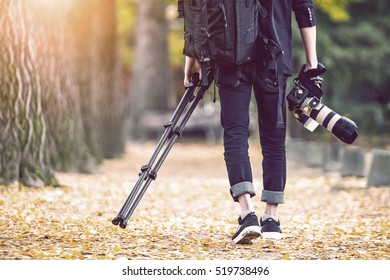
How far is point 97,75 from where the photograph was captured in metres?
16.3

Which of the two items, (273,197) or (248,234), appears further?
(273,197)

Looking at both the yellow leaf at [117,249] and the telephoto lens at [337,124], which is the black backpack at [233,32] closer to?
the telephoto lens at [337,124]

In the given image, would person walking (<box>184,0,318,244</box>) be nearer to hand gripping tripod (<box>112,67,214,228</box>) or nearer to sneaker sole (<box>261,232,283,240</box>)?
sneaker sole (<box>261,232,283,240</box>)

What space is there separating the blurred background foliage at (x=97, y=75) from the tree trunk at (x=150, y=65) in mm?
28

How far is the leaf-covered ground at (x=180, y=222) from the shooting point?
5.49 metres

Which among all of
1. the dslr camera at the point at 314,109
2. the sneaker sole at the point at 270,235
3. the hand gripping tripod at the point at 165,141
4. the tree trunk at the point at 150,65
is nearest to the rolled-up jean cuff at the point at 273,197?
the sneaker sole at the point at 270,235

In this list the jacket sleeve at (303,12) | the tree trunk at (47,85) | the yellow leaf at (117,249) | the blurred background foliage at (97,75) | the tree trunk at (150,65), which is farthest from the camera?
the tree trunk at (150,65)

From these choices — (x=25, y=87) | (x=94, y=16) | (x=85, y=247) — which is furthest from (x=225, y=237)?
(x=94, y=16)

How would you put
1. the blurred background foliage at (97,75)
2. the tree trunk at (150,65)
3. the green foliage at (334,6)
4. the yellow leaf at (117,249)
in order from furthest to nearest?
1. the tree trunk at (150,65)
2. the green foliage at (334,6)
3. the blurred background foliage at (97,75)
4. the yellow leaf at (117,249)

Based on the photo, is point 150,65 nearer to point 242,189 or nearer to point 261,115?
point 261,115

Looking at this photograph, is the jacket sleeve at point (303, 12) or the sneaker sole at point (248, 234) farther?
the jacket sleeve at point (303, 12)

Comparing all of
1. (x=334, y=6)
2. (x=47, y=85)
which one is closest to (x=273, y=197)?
(x=47, y=85)

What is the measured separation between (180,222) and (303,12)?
199 cm
